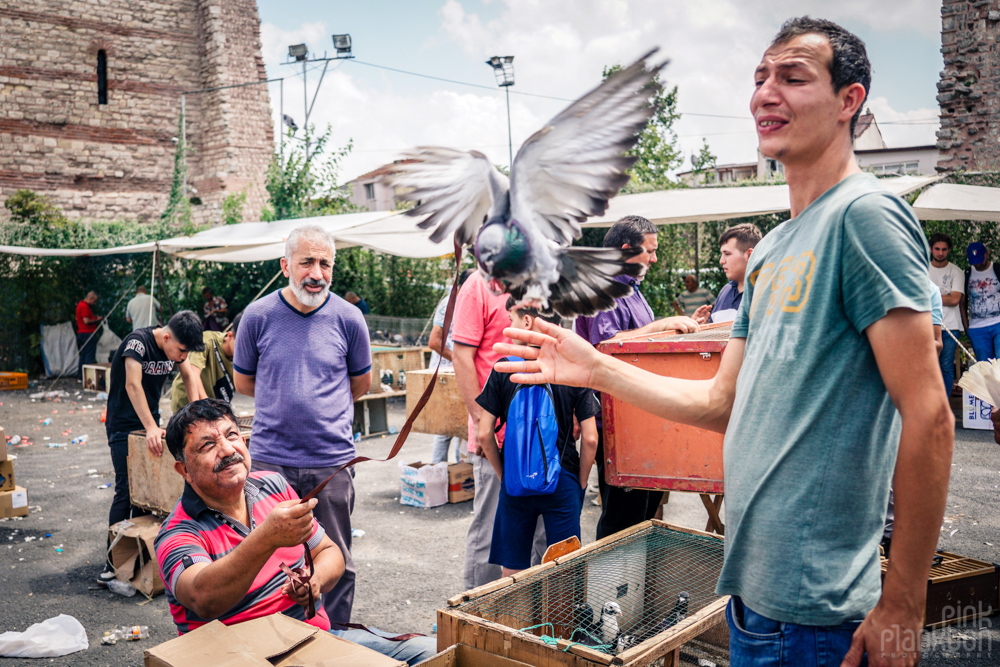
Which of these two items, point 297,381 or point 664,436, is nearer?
point 664,436

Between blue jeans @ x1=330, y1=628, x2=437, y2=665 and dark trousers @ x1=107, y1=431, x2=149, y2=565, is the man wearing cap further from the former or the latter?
dark trousers @ x1=107, y1=431, x2=149, y2=565

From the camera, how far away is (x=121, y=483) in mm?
4348

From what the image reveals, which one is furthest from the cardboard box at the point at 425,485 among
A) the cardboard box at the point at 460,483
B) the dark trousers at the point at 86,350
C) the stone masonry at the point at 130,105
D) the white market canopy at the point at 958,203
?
the stone masonry at the point at 130,105

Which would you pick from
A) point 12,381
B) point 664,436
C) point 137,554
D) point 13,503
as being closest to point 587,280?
point 664,436

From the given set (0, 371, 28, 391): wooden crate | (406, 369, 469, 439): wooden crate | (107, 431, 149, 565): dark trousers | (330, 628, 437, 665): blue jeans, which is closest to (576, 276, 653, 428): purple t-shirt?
(330, 628, 437, 665): blue jeans

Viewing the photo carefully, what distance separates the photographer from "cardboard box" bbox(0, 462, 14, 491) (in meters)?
5.25

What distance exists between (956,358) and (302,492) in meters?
8.23

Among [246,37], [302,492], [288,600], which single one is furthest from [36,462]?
[246,37]

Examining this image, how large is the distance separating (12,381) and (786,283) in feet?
46.8

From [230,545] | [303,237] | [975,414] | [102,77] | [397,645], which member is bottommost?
[975,414]

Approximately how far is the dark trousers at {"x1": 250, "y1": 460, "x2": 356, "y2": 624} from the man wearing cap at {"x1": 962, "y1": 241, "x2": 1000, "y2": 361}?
7.08 m

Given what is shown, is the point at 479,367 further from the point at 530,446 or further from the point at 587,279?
the point at 587,279

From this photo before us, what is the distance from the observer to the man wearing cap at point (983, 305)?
23.7 ft

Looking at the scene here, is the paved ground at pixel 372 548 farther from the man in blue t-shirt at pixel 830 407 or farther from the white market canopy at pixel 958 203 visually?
the man in blue t-shirt at pixel 830 407
